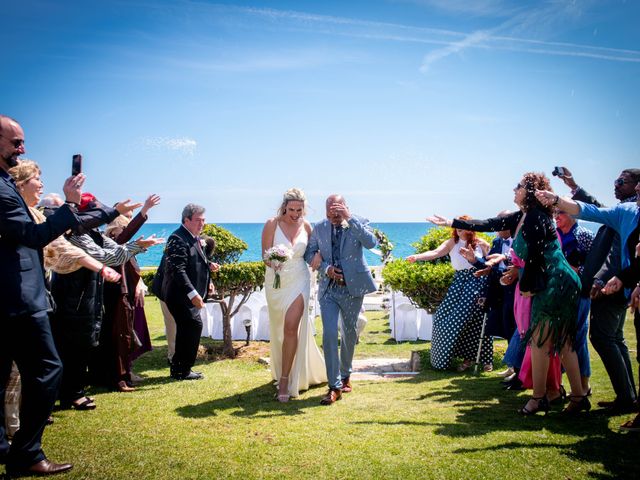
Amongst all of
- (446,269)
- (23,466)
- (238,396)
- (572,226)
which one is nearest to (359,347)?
(446,269)

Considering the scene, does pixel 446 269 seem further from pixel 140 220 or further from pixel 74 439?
pixel 74 439

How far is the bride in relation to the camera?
6.98 meters

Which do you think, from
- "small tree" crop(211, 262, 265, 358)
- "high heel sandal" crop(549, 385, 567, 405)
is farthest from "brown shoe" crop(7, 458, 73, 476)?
"small tree" crop(211, 262, 265, 358)

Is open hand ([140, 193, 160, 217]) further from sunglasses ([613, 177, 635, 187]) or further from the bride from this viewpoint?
sunglasses ([613, 177, 635, 187])

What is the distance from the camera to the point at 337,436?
513 centimetres

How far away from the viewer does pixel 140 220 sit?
6727 millimetres

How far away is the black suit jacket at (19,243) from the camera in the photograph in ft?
12.9

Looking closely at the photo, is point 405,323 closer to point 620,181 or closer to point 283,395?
point 283,395

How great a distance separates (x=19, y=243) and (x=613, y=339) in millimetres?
5816

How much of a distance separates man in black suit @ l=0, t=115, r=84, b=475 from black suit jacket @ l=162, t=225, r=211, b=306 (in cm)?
354

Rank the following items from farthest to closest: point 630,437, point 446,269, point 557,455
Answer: point 446,269 → point 630,437 → point 557,455

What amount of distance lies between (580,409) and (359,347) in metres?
6.22

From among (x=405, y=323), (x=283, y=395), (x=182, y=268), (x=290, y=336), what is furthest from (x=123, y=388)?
(x=405, y=323)

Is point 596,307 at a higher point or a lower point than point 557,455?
higher
